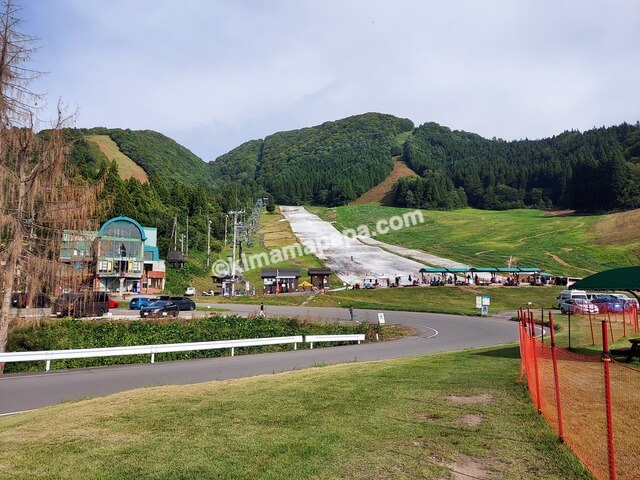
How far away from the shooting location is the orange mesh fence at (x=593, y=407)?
6.66m

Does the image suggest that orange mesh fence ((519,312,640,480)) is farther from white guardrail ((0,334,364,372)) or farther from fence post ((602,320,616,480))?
white guardrail ((0,334,364,372))

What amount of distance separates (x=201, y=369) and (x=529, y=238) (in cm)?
9675

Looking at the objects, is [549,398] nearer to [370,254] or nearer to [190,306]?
[190,306]

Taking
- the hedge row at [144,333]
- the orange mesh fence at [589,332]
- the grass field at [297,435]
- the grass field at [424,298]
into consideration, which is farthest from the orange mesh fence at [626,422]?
the grass field at [424,298]

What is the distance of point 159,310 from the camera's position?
39844mm

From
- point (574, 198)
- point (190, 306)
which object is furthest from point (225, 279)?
point (574, 198)

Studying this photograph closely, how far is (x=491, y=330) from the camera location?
32531mm

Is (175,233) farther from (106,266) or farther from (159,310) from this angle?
(159,310)

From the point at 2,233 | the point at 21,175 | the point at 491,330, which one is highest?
the point at 21,175

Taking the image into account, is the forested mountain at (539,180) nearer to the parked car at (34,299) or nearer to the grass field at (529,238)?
the grass field at (529,238)

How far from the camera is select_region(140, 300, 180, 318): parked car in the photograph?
1526 inches

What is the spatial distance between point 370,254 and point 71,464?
93650 mm

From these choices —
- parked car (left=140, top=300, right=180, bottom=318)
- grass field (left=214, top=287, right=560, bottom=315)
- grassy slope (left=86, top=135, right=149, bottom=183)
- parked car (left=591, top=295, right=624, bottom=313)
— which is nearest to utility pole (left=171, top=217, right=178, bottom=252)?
grass field (left=214, top=287, right=560, bottom=315)

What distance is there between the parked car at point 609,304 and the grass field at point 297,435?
28586 mm
